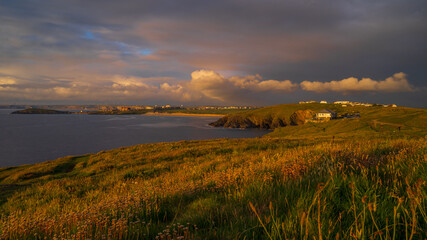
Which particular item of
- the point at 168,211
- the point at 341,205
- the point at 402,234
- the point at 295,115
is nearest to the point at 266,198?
the point at 341,205

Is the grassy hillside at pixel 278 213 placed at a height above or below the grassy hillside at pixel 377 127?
above

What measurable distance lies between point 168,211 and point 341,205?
336 centimetres

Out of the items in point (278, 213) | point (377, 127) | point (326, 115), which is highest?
point (278, 213)

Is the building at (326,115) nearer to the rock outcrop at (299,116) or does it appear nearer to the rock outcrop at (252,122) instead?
the rock outcrop at (299,116)

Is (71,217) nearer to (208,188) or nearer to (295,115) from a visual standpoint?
(208,188)

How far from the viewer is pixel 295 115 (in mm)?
171875

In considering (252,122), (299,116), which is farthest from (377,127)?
(252,122)

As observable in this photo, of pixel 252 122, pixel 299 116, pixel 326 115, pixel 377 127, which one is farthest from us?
pixel 252 122

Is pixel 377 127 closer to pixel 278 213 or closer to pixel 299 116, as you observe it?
pixel 278 213

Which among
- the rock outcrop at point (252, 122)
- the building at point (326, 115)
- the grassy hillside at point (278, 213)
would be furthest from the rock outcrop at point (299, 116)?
the grassy hillside at point (278, 213)

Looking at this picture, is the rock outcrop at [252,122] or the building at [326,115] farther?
the rock outcrop at [252,122]

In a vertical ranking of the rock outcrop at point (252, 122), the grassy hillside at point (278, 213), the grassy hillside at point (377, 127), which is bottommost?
the rock outcrop at point (252, 122)

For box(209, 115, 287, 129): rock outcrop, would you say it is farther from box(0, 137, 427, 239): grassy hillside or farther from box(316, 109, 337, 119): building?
box(0, 137, 427, 239): grassy hillside

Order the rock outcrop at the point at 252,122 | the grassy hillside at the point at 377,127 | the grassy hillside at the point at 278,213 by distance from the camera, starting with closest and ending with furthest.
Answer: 1. the grassy hillside at the point at 278,213
2. the grassy hillside at the point at 377,127
3. the rock outcrop at the point at 252,122
